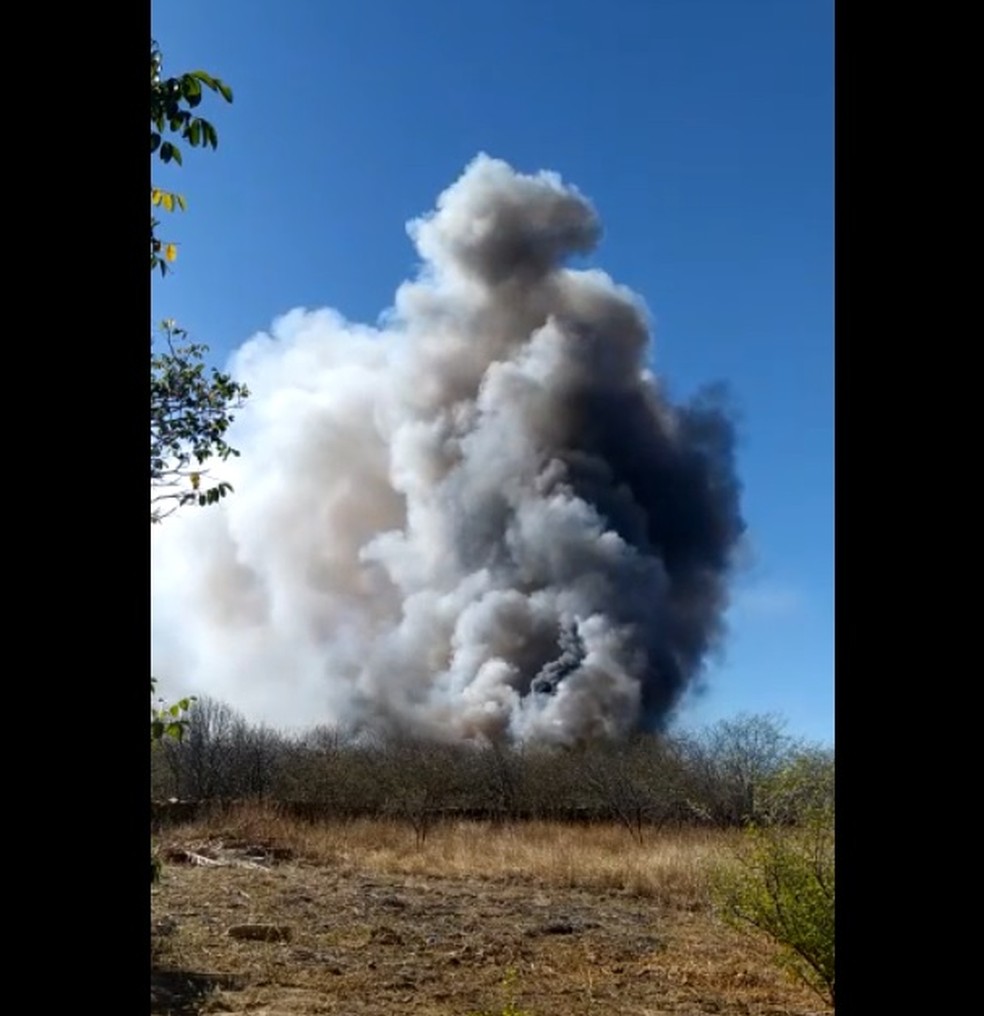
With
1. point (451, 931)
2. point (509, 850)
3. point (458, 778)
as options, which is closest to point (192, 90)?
point (451, 931)

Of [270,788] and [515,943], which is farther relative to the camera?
[270,788]

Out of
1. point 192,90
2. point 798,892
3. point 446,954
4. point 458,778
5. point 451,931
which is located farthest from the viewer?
point 458,778

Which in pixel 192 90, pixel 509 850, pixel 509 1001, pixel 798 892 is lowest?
pixel 509 1001

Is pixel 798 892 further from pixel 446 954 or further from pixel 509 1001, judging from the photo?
pixel 446 954

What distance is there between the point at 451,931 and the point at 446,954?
0.58 metres

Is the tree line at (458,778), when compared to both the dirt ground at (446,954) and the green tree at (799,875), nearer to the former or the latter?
the dirt ground at (446,954)

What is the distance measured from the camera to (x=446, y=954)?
640 cm

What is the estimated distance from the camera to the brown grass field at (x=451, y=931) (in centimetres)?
555
